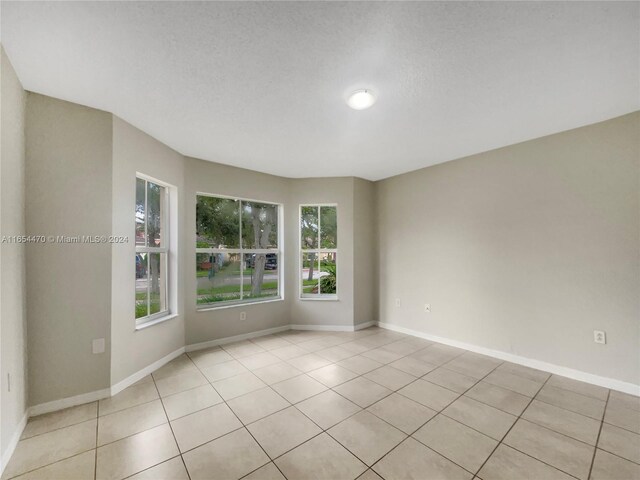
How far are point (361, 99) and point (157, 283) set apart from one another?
305 centimetres

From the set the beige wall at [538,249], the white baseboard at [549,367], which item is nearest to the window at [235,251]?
the beige wall at [538,249]

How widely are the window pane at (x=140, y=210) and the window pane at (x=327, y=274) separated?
8.57ft

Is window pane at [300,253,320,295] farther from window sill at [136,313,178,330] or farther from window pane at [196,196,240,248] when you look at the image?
window sill at [136,313,178,330]

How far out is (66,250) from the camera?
2.26 meters

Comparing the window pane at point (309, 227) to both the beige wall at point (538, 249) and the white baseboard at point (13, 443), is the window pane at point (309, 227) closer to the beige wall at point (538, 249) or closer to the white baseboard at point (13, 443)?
the beige wall at point (538, 249)

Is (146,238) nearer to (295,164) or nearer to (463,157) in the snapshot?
(295,164)

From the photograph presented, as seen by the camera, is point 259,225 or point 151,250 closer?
point 151,250

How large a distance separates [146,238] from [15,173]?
1249 mm

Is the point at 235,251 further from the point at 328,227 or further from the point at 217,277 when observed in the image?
the point at 328,227

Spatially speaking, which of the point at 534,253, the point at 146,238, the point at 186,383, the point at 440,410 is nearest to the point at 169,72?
the point at 146,238

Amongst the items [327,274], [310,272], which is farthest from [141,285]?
[327,274]

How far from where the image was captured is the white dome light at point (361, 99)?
2115 mm

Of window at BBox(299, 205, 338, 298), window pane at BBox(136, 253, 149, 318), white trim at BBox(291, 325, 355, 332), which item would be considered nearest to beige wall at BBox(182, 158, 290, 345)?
white trim at BBox(291, 325, 355, 332)

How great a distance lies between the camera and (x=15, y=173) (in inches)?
76.3
